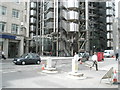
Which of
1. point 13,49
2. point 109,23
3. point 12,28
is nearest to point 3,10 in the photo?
point 12,28

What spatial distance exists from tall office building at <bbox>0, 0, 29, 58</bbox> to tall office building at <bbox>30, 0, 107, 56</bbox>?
16582 millimetres

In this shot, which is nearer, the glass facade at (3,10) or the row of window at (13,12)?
the glass facade at (3,10)

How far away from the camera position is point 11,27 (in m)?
34.3

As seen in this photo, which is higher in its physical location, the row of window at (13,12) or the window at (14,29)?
the row of window at (13,12)

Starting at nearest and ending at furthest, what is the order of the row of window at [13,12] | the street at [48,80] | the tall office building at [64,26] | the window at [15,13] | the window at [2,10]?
1. the street at [48,80]
2. the window at [2,10]
3. the row of window at [13,12]
4. the window at [15,13]
5. the tall office building at [64,26]

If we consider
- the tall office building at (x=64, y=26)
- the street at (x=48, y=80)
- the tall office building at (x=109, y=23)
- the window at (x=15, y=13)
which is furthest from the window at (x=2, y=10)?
the tall office building at (x=109, y=23)

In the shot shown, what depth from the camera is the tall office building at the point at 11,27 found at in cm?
3261

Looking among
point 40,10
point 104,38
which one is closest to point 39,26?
point 40,10

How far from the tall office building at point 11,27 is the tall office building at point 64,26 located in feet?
54.4

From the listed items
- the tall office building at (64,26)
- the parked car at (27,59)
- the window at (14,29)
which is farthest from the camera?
the tall office building at (64,26)

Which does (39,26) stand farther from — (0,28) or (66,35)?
(0,28)

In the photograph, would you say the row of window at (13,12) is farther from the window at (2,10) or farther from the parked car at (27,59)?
the parked car at (27,59)

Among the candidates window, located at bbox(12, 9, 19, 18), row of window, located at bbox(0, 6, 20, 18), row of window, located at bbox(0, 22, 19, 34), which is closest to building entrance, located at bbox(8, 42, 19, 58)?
row of window, located at bbox(0, 22, 19, 34)

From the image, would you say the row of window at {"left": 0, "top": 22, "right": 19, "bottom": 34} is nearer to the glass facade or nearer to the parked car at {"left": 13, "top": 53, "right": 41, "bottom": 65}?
the glass facade
